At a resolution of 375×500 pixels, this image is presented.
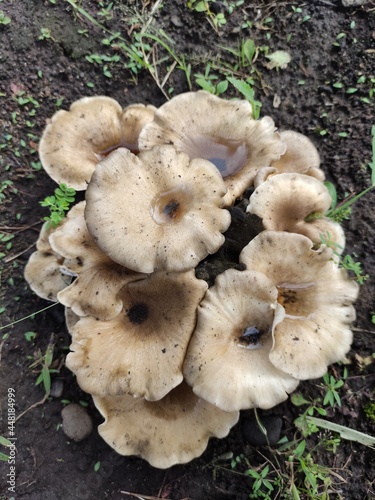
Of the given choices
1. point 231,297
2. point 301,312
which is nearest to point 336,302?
point 301,312

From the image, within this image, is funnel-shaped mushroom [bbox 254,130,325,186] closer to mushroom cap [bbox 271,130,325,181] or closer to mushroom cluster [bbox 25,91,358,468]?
mushroom cap [bbox 271,130,325,181]

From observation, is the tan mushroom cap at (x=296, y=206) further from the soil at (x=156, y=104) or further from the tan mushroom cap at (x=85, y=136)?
the tan mushroom cap at (x=85, y=136)

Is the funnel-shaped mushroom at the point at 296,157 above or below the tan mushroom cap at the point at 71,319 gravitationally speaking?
above

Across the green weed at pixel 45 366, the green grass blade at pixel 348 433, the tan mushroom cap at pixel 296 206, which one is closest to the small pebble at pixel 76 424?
the green weed at pixel 45 366

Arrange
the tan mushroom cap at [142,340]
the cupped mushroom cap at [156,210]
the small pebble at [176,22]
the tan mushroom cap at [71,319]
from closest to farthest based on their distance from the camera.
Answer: the cupped mushroom cap at [156,210], the tan mushroom cap at [142,340], the tan mushroom cap at [71,319], the small pebble at [176,22]

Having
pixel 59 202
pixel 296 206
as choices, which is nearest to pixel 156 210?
pixel 59 202

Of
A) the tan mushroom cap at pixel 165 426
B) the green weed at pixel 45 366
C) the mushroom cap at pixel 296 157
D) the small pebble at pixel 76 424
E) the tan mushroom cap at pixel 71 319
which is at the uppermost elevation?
the mushroom cap at pixel 296 157

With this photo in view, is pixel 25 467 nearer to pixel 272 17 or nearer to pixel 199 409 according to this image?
pixel 199 409
